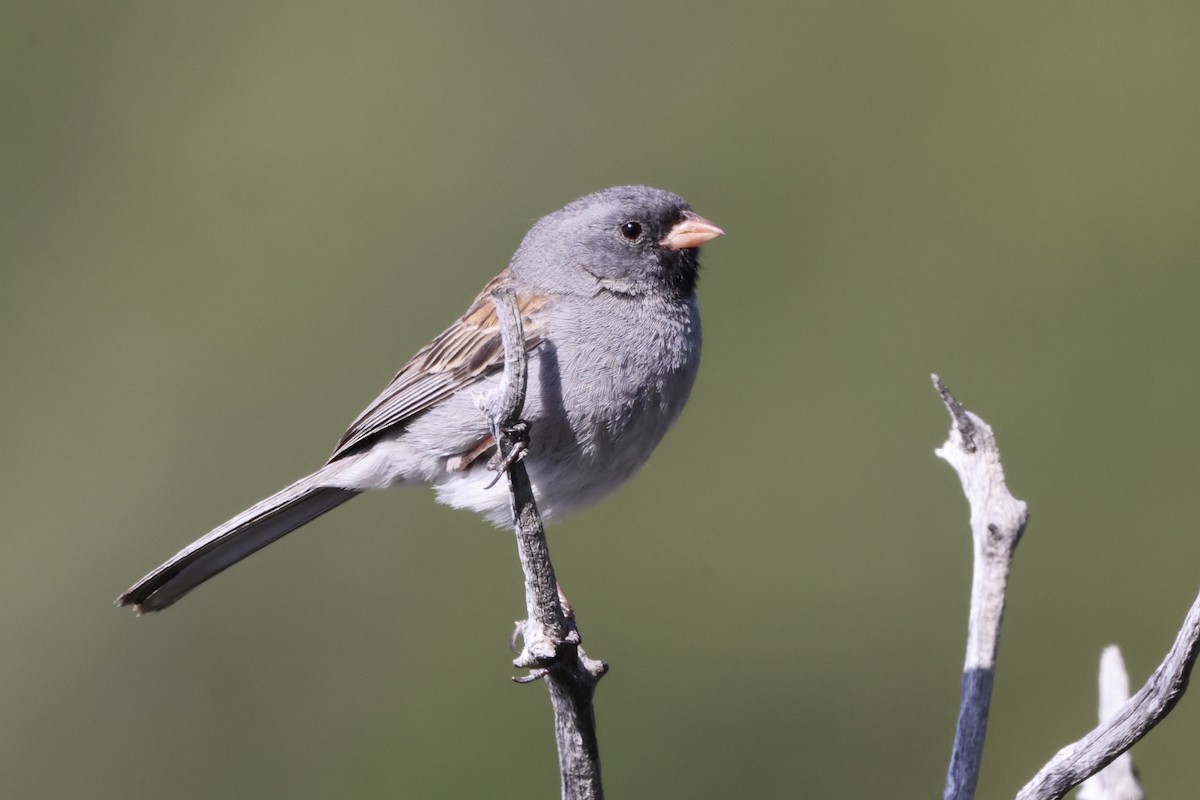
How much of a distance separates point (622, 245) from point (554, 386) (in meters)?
0.52

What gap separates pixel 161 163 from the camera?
19.2ft

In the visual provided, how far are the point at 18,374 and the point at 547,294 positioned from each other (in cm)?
328

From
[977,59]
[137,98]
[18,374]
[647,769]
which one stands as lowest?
[647,769]

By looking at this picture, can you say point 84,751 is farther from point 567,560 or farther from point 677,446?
point 677,446

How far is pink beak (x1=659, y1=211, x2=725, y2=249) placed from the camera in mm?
3475

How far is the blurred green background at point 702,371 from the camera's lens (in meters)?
4.75

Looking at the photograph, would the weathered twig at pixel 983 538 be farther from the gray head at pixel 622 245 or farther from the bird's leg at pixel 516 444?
the gray head at pixel 622 245

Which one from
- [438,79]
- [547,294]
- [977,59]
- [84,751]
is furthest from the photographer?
[438,79]

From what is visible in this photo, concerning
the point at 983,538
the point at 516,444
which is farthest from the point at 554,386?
the point at 983,538

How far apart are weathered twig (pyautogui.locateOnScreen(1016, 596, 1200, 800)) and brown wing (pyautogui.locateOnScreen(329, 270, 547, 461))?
1594mm

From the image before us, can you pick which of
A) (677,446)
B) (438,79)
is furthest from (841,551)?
(438,79)

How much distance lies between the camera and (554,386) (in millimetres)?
3131

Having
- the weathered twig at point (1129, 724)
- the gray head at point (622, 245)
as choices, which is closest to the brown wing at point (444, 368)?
the gray head at point (622, 245)

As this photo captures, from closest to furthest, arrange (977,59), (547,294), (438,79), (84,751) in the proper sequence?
(547,294) < (84,751) < (977,59) < (438,79)
